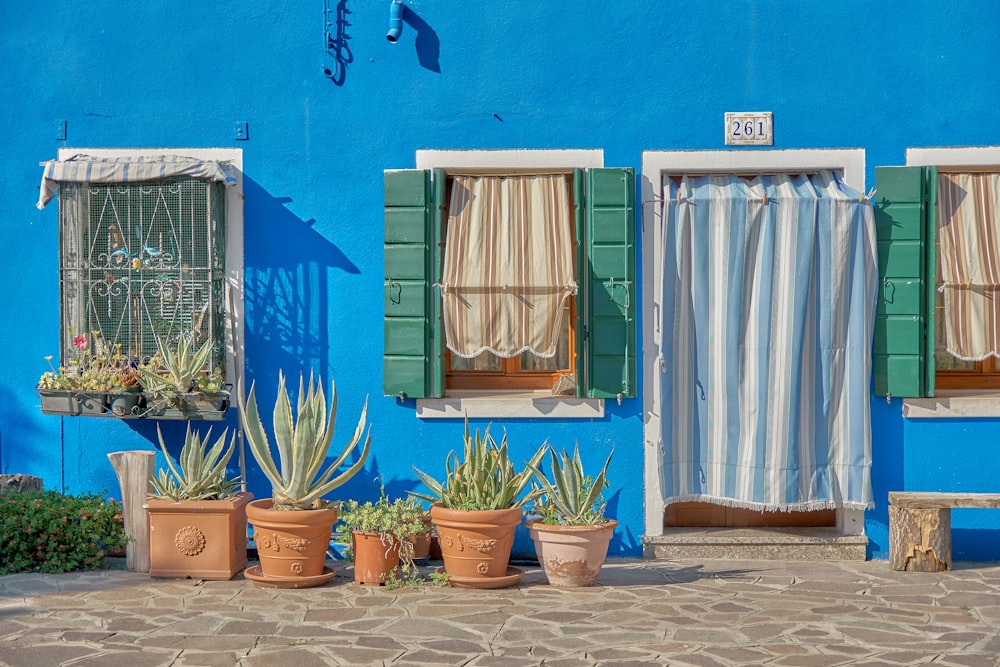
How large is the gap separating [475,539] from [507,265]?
69.2 inches

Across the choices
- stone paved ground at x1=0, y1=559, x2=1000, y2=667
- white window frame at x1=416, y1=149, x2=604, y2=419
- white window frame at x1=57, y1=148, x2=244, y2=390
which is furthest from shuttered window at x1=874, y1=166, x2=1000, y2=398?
white window frame at x1=57, y1=148, x2=244, y2=390

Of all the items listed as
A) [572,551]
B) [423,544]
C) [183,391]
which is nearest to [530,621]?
[572,551]

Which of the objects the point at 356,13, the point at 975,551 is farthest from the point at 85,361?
the point at 975,551

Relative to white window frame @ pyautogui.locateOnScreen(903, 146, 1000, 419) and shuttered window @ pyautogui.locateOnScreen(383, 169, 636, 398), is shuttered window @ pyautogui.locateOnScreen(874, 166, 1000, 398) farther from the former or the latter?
shuttered window @ pyautogui.locateOnScreen(383, 169, 636, 398)

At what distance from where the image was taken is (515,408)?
7102mm

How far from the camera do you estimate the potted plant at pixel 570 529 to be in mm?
6250

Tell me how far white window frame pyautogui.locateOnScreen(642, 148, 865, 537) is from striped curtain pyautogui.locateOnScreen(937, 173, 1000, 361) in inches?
24.8

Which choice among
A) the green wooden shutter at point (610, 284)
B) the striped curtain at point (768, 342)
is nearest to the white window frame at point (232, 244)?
the green wooden shutter at point (610, 284)

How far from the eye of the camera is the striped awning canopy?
6.89 meters

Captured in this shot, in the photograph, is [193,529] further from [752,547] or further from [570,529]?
[752,547]

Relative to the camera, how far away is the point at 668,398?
7117 mm

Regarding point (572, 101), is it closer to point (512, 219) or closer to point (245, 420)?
point (512, 219)

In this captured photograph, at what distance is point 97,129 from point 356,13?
71.3 inches

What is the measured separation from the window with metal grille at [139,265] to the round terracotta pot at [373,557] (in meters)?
1.55
